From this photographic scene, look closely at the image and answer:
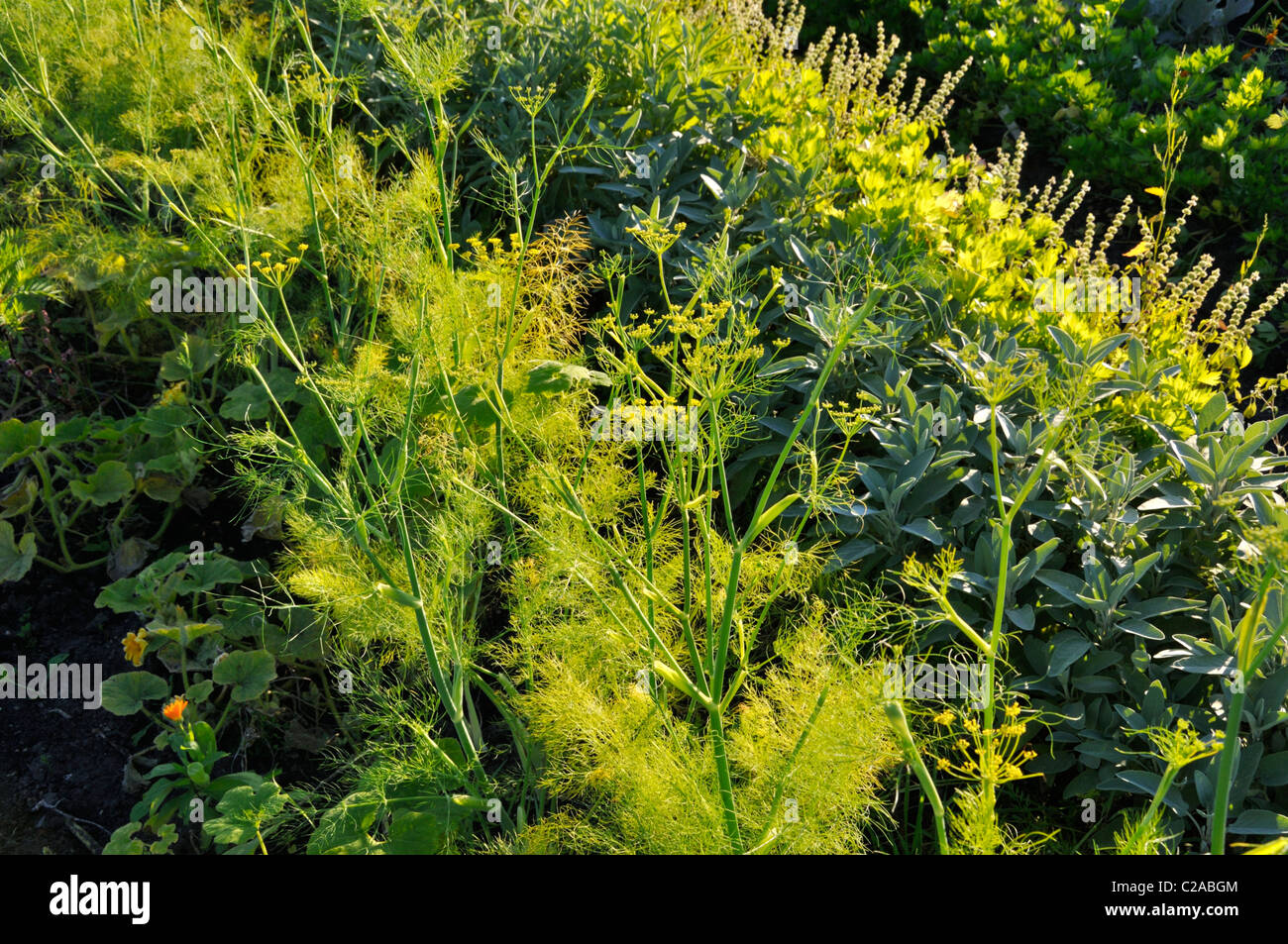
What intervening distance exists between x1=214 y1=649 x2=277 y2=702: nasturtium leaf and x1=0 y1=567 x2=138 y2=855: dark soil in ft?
1.37

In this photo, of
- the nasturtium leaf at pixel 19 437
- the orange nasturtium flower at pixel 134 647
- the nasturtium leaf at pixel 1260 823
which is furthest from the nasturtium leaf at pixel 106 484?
the nasturtium leaf at pixel 1260 823

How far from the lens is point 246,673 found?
246 centimetres

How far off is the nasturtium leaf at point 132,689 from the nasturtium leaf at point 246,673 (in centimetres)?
15

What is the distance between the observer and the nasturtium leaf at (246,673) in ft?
7.98

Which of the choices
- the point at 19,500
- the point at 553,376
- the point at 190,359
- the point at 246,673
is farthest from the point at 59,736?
the point at 553,376

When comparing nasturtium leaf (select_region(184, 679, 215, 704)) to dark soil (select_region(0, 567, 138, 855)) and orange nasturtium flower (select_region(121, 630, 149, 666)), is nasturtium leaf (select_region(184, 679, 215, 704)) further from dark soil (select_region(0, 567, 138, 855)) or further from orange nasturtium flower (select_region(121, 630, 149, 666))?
dark soil (select_region(0, 567, 138, 855))

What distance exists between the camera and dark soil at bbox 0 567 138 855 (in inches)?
95.9

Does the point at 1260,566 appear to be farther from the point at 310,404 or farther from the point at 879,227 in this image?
the point at 310,404

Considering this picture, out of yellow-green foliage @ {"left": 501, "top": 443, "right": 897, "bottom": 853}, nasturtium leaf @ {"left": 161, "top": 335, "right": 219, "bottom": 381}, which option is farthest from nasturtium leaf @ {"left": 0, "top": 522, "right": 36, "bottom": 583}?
yellow-green foliage @ {"left": 501, "top": 443, "right": 897, "bottom": 853}

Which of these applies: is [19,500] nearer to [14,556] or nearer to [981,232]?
[14,556]

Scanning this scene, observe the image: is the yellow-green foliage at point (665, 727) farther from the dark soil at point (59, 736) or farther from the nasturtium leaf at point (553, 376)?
the dark soil at point (59, 736)

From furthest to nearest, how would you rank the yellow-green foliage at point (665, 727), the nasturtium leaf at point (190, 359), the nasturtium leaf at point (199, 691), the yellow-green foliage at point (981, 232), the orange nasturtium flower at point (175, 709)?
1. the nasturtium leaf at point (190, 359)
2. the yellow-green foliage at point (981, 232)
3. the nasturtium leaf at point (199, 691)
4. the orange nasturtium flower at point (175, 709)
5. the yellow-green foliage at point (665, 727)

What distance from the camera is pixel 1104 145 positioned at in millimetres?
3826
